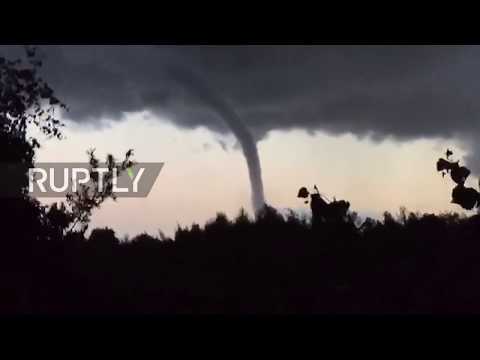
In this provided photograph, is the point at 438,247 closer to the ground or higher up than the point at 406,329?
higher up

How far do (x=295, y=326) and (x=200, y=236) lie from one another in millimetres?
740

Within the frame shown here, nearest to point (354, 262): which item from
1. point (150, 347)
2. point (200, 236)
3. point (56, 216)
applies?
point (200, 236)

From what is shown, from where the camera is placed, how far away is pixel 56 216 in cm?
315

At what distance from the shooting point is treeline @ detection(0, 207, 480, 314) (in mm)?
2979

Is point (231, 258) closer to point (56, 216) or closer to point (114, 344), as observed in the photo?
point (114, 344)

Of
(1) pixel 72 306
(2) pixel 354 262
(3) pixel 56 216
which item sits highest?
(3) pixel 56 216

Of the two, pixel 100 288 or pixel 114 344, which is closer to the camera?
pixel 114 344

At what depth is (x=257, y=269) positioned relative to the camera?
3066 millimetres

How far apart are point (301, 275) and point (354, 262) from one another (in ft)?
1.03

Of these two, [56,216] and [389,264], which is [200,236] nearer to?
[56,216]

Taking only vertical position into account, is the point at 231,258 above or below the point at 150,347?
above

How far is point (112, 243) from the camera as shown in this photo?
119 inches

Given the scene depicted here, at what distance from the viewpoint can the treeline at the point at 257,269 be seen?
9.77 feet

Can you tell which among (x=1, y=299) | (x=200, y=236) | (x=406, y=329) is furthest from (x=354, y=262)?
(x=1, y=299)
